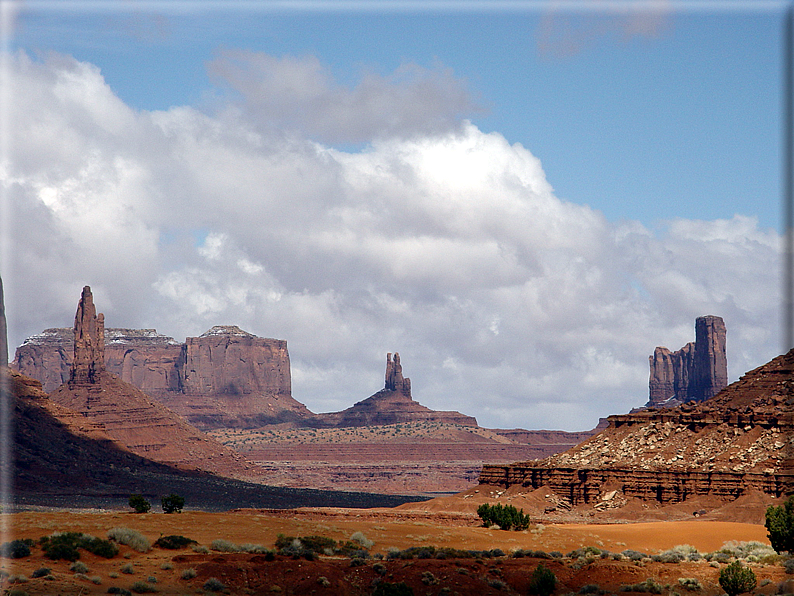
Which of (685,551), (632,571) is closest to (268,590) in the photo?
(632,571)

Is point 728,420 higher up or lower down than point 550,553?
higher up

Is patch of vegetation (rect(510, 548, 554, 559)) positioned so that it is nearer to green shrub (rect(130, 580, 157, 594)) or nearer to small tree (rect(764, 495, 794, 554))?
small tree (rect(764, 495, 794, 554))

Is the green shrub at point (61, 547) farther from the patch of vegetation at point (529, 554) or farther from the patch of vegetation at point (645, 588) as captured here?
the patch of vegetation at point (645, 588)

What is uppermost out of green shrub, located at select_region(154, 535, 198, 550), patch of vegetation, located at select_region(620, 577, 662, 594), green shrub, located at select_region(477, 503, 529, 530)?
green shrub, located at select_region(154, 535, 198, 550)

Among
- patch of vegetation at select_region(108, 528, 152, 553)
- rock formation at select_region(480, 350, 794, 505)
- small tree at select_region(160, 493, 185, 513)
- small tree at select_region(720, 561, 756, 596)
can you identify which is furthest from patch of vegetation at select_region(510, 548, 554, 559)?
rock formation at select_region(480, 350, 794, 505)

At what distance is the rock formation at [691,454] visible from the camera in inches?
3260

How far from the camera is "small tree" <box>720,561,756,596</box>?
40094 mm

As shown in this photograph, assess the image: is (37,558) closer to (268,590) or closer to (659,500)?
(268,590)

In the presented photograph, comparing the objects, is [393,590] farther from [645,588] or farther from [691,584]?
[691,584]

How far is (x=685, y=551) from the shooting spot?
2035 inches

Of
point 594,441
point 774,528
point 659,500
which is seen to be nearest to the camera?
point 774,528

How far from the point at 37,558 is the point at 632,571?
72.8ft

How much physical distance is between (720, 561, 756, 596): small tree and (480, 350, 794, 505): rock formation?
126 ft

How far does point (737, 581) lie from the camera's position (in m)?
40.1
